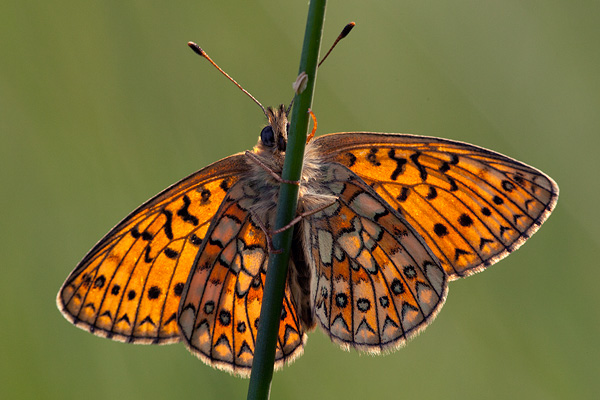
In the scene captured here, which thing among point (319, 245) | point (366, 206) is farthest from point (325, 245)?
point (366, 206)

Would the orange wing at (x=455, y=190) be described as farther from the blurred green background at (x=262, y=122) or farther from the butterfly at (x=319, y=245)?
the blurred green background at (x=262, y=122)

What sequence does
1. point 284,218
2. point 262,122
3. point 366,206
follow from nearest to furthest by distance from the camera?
point 284,218 < point 366,206 < point 262,122

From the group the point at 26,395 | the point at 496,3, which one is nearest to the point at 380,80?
the point at 496,3

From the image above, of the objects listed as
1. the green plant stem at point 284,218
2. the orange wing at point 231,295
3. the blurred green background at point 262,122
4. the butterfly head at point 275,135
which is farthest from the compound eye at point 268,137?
the blurred green background at point 262,122

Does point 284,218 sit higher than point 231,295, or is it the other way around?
point 284,218

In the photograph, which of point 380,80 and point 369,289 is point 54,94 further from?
point 369,289

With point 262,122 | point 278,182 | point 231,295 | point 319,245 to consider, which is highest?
point 262,122

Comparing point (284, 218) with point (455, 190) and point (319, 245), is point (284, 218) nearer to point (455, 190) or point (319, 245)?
point (319, 245)
